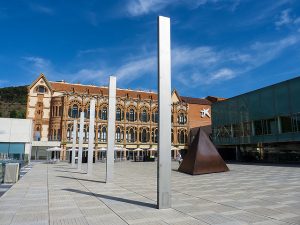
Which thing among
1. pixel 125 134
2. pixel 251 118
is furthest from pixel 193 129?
pixel 251 118

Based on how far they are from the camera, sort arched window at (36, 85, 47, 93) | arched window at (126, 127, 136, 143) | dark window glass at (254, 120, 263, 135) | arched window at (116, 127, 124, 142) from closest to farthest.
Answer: dark window glass at (254, 120, 263, 135), arched window at (36, 85, 47, 93), arched window at (116, 127, 124, 142), arched window at (126, 127, 136, 143)

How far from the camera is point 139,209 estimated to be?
8008mm

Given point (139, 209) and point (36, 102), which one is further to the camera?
point (36, 102)

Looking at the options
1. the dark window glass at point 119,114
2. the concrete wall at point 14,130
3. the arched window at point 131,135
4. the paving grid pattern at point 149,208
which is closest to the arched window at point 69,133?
the dark window glass at point 119,114

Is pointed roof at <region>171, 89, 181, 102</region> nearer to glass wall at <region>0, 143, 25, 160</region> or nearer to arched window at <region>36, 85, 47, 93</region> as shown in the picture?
arched window at <region>36, 85, 47, 93</region>

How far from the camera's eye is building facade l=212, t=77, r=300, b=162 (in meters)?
30.4

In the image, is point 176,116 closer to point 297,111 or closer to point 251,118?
point 251,118

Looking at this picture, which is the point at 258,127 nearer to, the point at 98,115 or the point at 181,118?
the point at 181,118

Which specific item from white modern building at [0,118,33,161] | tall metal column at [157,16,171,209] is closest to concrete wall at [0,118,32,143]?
white modern building at [0,118,33,161]

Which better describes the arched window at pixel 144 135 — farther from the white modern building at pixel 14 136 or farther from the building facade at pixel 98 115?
the white modern building at pixel 14 136

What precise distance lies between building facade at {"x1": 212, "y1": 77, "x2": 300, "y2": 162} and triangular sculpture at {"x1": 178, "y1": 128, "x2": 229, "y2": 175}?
14.2 metres

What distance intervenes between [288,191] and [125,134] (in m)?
Result: 51.4

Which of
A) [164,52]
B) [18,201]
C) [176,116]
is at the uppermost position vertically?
[176,116]

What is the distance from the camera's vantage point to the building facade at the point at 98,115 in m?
56.3
